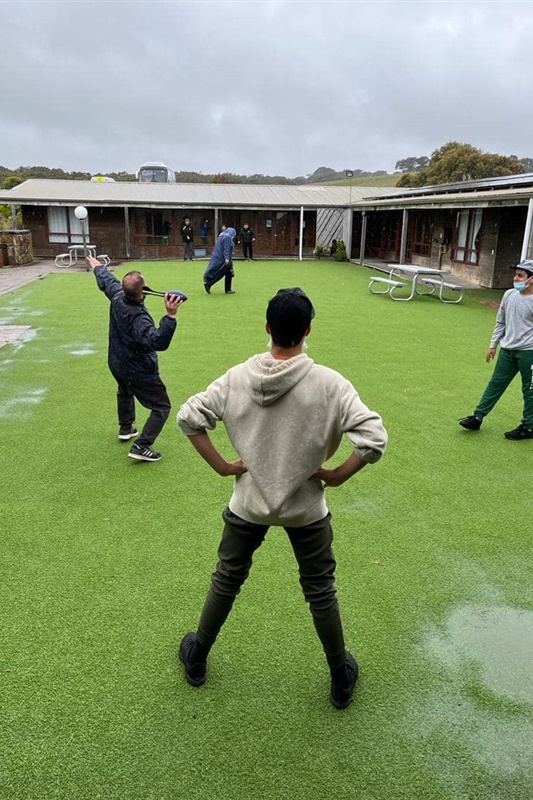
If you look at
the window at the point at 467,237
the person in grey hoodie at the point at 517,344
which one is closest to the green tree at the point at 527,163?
the window at the point at 467,237

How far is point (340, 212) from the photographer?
89.8 ft

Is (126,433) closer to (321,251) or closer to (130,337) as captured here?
(130,337)

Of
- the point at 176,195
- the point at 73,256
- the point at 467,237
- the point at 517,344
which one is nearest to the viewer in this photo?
the point at 517,344

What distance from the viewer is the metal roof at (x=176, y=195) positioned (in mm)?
23891

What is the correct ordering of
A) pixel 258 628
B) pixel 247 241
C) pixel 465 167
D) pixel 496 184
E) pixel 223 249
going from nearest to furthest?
1. pixel 258 628
2. pixel 223 249
3. pixel 496 184
4. pixel 247 241
5. pixel 465 167

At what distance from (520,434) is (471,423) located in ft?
1.39

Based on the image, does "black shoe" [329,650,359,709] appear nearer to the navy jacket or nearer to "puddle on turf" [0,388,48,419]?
the navy jacket

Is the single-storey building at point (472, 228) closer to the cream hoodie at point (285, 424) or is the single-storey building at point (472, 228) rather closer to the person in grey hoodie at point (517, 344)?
the person in grey hoodie at point (517, 344)

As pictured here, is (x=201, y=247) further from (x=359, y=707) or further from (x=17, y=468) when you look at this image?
(x=359, y=707)

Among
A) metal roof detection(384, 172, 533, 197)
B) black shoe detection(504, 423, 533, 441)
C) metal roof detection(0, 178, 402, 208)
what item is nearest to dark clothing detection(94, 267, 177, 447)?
black shoe detection(504, 423, 533, 441)

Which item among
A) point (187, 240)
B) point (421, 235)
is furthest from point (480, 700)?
point (187, 240)

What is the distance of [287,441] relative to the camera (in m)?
2.10

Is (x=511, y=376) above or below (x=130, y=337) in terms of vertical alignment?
below


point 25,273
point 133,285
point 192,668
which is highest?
point 133,285
